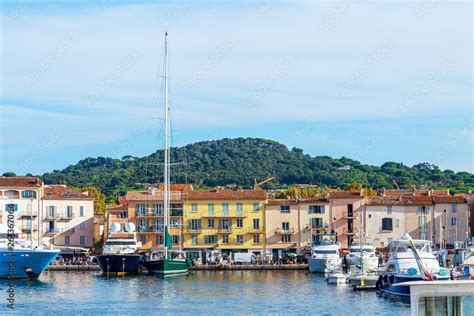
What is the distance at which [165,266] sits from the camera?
75688mm

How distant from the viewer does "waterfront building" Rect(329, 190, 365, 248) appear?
94.7 m

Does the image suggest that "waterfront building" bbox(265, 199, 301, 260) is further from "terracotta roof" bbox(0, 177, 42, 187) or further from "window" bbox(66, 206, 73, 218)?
"terracotta roof" bbox(0, 177, 42, 187)

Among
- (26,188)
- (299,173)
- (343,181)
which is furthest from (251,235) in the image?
(299,173)

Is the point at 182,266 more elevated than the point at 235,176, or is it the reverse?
the point at 235,176

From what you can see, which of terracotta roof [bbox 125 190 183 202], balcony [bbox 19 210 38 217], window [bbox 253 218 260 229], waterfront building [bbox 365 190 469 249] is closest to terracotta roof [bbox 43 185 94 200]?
balcony [bbox 19 210 38 217]

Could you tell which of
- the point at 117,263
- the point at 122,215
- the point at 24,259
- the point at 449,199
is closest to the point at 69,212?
the point at 122,215

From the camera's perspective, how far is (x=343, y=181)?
16100 centimetres

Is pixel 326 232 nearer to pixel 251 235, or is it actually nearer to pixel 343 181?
pixel 251 235

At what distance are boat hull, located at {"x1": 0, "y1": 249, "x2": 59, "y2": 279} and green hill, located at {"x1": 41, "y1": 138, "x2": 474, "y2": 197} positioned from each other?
73909 mm

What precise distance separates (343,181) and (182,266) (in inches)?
3405

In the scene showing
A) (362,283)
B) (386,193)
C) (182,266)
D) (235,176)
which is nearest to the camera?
(362,283)

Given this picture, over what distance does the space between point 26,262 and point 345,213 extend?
35.9 metres

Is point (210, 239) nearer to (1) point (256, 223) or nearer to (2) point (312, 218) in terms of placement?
(1) point (256, 223)

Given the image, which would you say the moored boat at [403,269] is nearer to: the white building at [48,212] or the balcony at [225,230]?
the balcony at [225,230]
